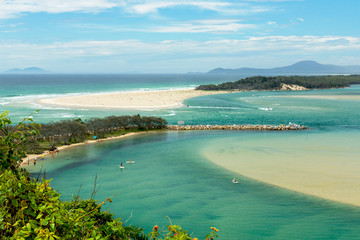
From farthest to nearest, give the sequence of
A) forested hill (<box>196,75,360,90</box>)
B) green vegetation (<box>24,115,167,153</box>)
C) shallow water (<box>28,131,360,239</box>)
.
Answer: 1. forested hill (<box>196,75,360,90</box>)
2. green vegetation (<box>24,115,167,153</box>)
3. shallow water (<box>28,131,360,239</box>)

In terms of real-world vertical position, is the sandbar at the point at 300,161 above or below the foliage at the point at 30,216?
below

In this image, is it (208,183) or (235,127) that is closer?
(208,183)

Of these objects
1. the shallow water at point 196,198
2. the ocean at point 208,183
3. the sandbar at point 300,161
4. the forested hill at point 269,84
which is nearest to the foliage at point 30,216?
the ocean at point 208,183

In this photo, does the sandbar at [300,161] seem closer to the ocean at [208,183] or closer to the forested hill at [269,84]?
the ocean at [208,183]

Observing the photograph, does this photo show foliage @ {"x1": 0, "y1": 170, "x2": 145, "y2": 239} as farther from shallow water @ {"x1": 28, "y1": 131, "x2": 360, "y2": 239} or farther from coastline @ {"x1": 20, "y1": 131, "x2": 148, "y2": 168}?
coastline @ {"x1": 20, "y1": 131, "x2": 148, "y2": 168}

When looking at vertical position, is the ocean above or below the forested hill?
below

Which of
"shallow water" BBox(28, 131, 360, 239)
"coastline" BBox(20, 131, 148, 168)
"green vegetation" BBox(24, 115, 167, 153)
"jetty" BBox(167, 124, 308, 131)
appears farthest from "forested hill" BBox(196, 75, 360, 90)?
"shallow water" BBox(28, 131, 360, 239)

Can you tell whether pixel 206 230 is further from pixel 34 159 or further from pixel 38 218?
pixel 34 159

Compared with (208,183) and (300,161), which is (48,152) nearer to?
(208,183)

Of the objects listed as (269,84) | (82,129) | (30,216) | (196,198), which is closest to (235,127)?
(82,129)

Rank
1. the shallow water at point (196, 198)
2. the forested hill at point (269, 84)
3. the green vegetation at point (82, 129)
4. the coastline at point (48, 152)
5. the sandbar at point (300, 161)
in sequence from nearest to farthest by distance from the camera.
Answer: the shallow water at point (196, 198) < the sandbar at point (300, 161) < the coastline at point (48, 152) < the green vegetation at point (82, 129) < the forested hill at point (269, 84)

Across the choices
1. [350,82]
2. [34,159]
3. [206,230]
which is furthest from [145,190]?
[350,82]
